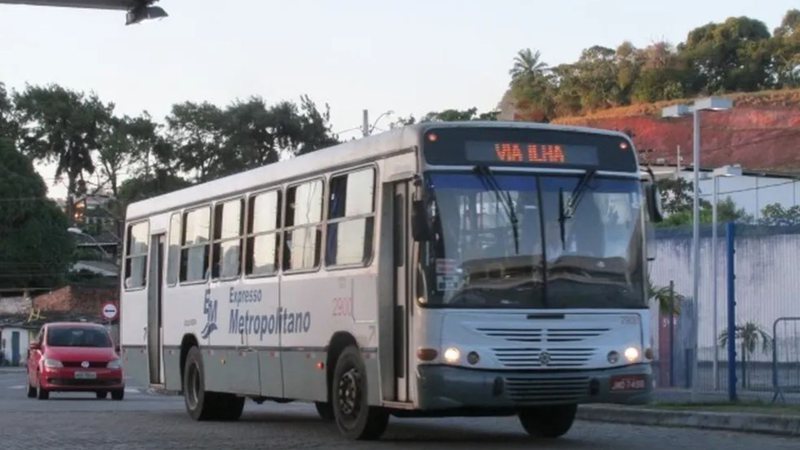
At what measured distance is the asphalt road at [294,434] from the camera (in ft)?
52.8

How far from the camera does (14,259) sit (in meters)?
80.2

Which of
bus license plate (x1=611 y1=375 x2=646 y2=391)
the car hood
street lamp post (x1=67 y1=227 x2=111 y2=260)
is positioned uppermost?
street lamp post (x1=67 y1=227 x2=111 y2=260)

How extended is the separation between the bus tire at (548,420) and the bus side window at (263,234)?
3.59 m

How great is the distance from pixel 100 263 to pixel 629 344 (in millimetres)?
83470

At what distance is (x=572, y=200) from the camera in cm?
1529

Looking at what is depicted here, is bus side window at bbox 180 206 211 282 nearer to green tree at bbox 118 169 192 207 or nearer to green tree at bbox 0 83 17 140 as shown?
green tree at bbox 118 169 192 207

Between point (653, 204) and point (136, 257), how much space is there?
11.2 meters

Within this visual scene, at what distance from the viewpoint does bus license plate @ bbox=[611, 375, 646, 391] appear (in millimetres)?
15148

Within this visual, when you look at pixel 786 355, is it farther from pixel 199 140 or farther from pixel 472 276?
pixel 199 140

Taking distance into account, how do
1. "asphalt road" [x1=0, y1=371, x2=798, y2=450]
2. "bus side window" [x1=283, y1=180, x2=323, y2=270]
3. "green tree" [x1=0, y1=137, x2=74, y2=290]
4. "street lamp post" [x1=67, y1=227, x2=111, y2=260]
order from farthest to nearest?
"street lamp post" [x1=67, y1=227, x2=111, y2=260] < "green tree" [x1=0, y1=137, x2=74, y2=290] < "bus side window" [x1=283, y1=180, x2=323, y2=270] < "asphalt road" [x1=0, y1=371, x2=798, y2=450]

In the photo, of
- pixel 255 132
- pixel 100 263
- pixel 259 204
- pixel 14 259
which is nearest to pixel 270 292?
pixel 259 204

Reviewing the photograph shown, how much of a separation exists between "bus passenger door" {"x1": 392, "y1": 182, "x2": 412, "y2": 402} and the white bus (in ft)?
0.07

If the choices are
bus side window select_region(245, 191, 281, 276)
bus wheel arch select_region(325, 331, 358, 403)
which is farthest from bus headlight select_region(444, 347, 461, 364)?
bus side window select_region(245, 191, 281, 276)

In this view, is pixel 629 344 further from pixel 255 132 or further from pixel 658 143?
pixel 658 143
